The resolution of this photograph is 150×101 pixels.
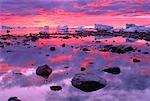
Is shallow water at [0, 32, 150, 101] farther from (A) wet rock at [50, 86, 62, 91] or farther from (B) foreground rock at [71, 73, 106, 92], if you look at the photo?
(B) foreground rock at [71, 73, 106, 92]

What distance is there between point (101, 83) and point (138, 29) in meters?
84.1

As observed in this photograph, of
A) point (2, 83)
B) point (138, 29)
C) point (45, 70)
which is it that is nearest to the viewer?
point (2, 83)

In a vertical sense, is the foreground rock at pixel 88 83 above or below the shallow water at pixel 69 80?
above

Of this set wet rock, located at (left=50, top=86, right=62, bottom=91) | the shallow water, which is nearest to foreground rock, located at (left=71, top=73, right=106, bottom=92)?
the shallow water

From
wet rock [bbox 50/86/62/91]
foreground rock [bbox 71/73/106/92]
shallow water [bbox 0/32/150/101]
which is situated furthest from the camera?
wet rock [bbox 50/86/62/91]

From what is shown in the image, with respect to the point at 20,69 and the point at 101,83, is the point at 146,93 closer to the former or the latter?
the point at 101,83

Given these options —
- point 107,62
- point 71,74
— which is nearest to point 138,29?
point 107,62

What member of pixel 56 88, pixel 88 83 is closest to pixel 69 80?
pixel 56 88

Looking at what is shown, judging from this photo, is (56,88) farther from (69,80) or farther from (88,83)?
(69,80)

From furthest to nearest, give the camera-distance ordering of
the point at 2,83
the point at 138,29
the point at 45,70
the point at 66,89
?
the point at 138,29, the point at 45,70, the point at 2,83, the point at 66,89

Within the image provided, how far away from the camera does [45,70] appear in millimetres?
21844

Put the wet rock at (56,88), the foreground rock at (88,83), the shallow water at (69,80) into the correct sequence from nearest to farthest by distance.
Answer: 1. the shallow water at (69,80)
2. the foreground rock at (88,83)
3. the wet rock at (56,88)

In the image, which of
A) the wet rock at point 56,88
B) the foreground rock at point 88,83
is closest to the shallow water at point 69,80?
the wet rock at point 56,88

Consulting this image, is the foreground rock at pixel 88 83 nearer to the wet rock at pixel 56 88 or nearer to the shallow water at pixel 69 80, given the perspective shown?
the shallow water at pixel 69 80
